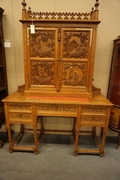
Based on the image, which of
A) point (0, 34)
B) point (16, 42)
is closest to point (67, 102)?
point (16, 42)

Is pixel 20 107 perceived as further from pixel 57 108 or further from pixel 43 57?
pixel 43 57

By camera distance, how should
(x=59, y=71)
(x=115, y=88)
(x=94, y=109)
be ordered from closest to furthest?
(x=94, y=109) → (x=59, y=71) → (x=115, y=88)

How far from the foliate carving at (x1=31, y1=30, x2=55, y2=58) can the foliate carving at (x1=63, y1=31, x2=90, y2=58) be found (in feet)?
0.61

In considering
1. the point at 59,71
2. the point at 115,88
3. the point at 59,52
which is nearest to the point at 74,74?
the point at 59,71

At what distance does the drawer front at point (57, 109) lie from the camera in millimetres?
1603

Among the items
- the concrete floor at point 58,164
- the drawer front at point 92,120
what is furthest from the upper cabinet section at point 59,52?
the concrete floor at point 58,164

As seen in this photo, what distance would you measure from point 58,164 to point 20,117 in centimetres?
88

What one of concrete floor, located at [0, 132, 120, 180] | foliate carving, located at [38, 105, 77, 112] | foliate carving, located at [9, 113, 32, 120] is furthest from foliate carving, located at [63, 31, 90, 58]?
concrete floor, located at [0, 132, 120, 180]

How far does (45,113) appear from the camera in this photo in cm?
162

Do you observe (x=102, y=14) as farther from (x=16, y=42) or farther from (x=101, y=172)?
(x=101, y=172)

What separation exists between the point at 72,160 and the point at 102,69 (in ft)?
5.22

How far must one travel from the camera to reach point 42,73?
1737 mm

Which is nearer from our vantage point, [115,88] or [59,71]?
[59,71]

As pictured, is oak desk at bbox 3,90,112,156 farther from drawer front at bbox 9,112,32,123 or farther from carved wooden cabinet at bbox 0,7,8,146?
carved wooden cabinet at bbox 0,7,8,146
